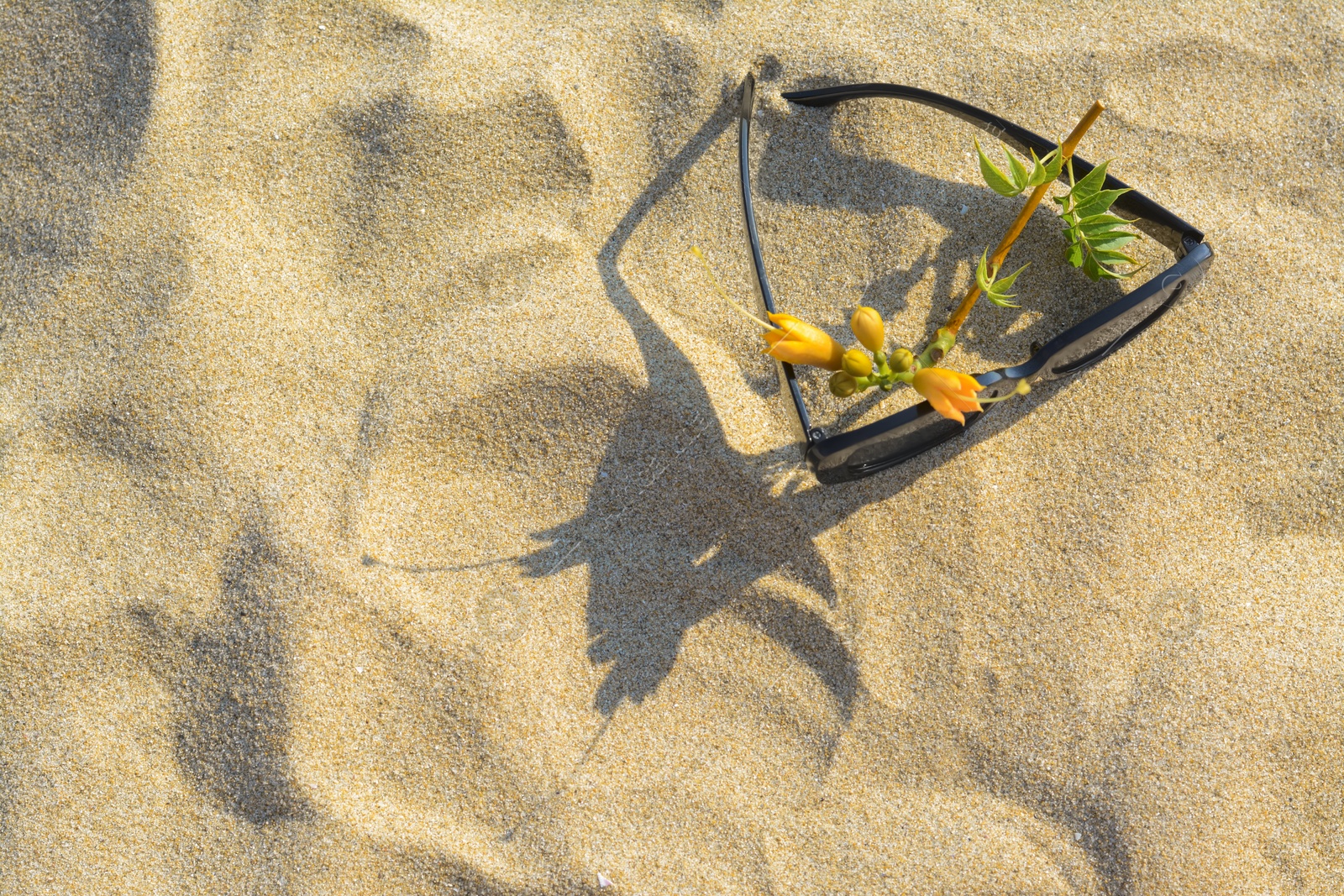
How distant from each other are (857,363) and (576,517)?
0.70 meters

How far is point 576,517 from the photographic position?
162 cm

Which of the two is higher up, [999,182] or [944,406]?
[999,182]

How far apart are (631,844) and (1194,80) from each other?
6.76 ft

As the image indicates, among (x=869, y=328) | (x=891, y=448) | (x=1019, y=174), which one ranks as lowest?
(x=891, y=448)

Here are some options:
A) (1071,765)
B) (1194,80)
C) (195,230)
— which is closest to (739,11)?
(1194,80)

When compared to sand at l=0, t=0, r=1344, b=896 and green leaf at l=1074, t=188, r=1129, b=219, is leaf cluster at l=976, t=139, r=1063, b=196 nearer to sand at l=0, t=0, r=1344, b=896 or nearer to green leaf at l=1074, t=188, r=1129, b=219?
green leaf at l=1074, t=188, r=1129, b=219

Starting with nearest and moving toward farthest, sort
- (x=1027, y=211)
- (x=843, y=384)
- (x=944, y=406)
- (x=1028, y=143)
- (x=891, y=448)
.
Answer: (x=944, y=406) → (x=843, y=384) → (x=1027, y=211) → (x=891, y=448) → (x=1028, y=143)

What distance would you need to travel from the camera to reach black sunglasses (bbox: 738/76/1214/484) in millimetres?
1348

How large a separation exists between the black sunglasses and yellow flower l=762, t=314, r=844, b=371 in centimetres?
16

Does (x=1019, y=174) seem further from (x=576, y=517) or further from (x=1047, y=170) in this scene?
(x=576, y=517)

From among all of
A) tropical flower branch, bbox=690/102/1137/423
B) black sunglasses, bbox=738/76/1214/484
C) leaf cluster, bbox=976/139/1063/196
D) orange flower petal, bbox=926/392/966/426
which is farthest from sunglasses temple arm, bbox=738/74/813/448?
leaf cluster, bbox=976/139/1063/196

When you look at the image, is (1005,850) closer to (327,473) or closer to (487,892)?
(487,892)

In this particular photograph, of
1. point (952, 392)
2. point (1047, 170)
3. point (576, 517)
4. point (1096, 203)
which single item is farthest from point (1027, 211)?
point (576, 517)

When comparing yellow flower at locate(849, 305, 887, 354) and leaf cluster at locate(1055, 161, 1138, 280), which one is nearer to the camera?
yellow flower at locate(849, 305, 887, 354)
